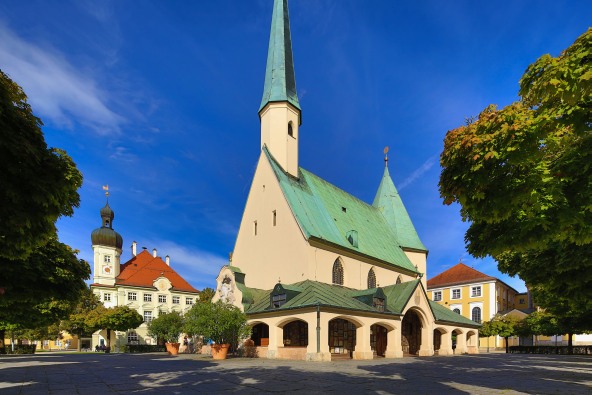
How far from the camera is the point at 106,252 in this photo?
5759 cm

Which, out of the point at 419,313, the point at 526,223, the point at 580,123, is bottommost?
the point at 419,313

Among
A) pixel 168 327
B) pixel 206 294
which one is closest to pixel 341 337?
pixel 168 327

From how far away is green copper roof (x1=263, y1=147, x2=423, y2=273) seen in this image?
27.4m

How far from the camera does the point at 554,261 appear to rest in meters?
12.1

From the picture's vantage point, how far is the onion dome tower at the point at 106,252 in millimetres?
56094

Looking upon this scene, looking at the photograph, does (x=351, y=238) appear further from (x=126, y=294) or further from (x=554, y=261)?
(x=126, y=294)

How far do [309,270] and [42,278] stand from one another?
1598 cm

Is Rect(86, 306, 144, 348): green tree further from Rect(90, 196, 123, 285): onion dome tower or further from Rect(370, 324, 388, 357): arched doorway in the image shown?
Rect(370, 324, 388, 357): arched doorway

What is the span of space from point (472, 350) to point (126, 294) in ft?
153

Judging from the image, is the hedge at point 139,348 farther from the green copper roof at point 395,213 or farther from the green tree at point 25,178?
the green tree at point 25,178

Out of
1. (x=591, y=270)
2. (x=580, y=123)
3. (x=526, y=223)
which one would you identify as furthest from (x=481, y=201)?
(x=591, y=270)

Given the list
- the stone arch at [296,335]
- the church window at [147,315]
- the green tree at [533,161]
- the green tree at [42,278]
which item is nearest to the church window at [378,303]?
the stone arch at [296,335]

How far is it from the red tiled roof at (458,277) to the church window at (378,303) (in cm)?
3907

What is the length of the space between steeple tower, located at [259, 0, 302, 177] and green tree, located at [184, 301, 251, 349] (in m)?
12.8
